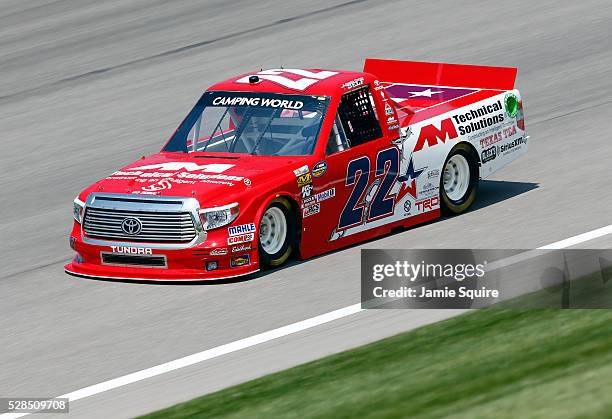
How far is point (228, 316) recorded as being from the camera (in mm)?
11586

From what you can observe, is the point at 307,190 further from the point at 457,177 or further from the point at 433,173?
the point at 457,177

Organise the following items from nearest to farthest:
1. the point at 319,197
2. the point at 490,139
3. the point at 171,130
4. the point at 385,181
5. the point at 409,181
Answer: the point at 319,197, the point at 385,181, the point at 409,181, the point at 490,139, the point at 171,130

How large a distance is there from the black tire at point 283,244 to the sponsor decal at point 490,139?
278 cm

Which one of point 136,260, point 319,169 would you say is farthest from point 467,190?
point 136,260

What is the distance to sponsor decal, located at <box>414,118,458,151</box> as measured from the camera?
14117 mm

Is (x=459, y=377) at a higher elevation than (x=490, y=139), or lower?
lower

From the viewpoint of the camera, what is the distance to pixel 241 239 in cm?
1239

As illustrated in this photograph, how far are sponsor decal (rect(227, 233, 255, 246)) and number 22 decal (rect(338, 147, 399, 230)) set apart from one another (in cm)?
115

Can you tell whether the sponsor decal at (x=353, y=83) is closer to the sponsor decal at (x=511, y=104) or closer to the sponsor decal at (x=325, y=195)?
the sponsor decal at (x=325, y=195)

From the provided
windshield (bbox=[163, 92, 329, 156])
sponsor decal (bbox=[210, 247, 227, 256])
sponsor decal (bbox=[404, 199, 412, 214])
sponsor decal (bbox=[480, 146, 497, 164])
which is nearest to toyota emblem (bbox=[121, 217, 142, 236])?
sponsor decal (bbox=[210, 247, 227, 256])

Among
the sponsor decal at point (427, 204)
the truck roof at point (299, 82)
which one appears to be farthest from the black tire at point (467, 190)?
the truck roof at point (299, 82)

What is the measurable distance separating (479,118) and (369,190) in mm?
1843

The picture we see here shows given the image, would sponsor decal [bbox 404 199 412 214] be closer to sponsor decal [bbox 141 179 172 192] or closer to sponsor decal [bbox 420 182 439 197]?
sponsor decal [bbox 420 182 439 197]

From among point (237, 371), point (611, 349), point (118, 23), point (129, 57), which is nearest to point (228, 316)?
point (237, 371)
